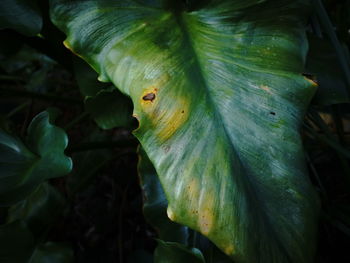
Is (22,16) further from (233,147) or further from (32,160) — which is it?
(233,147)

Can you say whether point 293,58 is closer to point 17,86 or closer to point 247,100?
point 247,100

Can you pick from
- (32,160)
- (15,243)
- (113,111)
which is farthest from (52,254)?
(113,111)

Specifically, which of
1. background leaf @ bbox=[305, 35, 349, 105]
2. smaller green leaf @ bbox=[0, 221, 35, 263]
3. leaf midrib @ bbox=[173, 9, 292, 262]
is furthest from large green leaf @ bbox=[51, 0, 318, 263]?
smaller green leaf @ bbox=[0, 221, 35, 263]

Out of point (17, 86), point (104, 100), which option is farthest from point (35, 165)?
point (17, 86)

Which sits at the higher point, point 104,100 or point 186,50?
point 186,50

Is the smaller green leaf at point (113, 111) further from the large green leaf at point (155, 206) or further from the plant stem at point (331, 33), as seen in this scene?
the plant stem at point (331, 33)

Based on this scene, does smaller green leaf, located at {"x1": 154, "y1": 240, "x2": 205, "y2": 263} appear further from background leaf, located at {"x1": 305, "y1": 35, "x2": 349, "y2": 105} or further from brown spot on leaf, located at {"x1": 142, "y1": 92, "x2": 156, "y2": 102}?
background leaf, located at {"x1": 305, "y1": 35, "x2": 349, "y2": 105}
